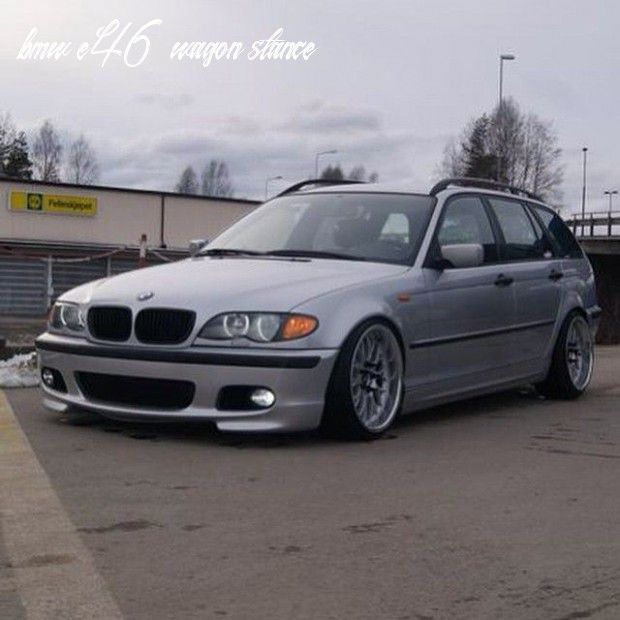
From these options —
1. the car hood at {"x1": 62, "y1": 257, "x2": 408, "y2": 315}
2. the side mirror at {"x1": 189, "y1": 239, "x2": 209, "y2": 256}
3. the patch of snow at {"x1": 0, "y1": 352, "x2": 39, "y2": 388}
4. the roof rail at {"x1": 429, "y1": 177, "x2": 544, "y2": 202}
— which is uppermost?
the roof rail at {"x1": 429, "y1": 177, "x2": 544, "y2": 202}

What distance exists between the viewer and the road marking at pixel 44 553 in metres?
3.57

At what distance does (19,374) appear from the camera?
8.34 metres

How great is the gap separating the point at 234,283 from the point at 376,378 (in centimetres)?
97

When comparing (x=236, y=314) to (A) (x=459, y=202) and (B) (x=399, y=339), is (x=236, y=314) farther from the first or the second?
(A) (x=459, y=202)

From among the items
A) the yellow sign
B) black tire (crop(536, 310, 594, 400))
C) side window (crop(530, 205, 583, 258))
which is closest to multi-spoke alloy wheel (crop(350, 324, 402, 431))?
black tire (crop(536, 310, 594, 400))

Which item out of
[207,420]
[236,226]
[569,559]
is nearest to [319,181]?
[236,226]

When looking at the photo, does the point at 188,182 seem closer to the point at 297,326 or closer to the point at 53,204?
the point at 53,204

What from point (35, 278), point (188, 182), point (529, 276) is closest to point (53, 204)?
point (35, 278)

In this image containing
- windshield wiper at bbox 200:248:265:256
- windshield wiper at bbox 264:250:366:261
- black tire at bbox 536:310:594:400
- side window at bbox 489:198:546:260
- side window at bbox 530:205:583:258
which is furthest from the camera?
side window at bbox 530:205:583:258

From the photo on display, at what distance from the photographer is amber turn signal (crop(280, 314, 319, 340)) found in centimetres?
596

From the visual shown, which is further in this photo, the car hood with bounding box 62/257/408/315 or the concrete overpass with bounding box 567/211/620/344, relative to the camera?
the concrete overpass with bounding box 567/211/620/344

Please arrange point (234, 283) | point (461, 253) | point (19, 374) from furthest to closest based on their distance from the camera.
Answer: point (19, 374)
point (461, 253)
point (234, 283)

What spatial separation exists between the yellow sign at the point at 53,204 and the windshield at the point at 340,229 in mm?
30127

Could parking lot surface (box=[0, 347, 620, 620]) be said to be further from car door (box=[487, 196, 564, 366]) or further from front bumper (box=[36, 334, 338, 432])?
car door (box=[487, 196, 564, 366])
